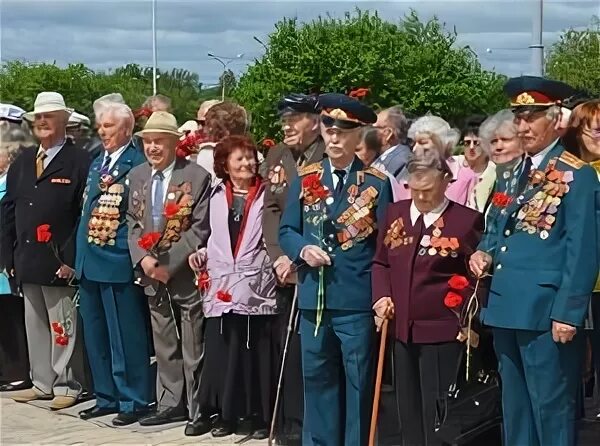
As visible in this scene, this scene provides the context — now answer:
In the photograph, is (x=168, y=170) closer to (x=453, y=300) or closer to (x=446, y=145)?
(x=446, y=145)

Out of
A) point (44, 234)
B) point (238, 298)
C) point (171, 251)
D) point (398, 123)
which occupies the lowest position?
point (238, 298)

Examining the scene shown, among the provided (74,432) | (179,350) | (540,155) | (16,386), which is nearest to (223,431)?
(179,350)

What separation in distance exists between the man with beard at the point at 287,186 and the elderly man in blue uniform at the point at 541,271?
4.44 ft

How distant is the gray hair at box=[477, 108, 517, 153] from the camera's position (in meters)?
5.58

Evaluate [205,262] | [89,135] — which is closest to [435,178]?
[205,262]

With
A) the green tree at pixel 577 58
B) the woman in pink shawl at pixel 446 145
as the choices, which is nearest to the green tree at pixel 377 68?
the green tree at pixel 577 58

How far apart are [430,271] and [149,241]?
78.8 inches

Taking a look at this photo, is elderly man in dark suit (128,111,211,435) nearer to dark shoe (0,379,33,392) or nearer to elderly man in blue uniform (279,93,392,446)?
elderly man in blue uniform (279,93,392,446)

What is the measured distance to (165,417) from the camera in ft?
20.9

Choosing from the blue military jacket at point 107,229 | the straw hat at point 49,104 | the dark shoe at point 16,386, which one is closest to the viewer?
the blue military jacket at point 107,229

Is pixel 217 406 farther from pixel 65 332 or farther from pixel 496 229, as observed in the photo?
pixel 496 229

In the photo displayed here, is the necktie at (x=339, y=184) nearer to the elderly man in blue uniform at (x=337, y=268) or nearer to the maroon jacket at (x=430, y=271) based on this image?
the elderly man in blue uniform at (x=337, y=268)

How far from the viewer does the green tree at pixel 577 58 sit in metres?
23.5

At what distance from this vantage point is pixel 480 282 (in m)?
4.77
